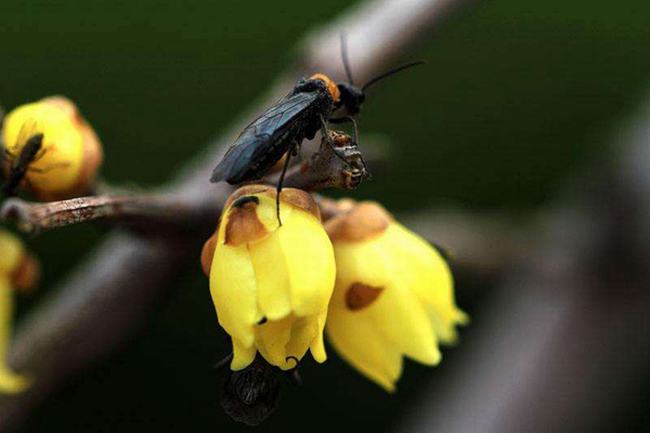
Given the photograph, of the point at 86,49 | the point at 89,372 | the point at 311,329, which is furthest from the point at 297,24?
the point at 311,329

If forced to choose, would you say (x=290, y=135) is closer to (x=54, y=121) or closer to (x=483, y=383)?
(x=54, y=121)

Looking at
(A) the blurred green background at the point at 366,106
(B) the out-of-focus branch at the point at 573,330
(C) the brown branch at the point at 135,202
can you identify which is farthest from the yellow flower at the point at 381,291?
(A) the blurred green background at the point at 366,106

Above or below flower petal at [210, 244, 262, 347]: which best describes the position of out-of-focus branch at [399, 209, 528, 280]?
below

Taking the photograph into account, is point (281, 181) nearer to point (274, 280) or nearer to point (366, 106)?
point (274, 280)

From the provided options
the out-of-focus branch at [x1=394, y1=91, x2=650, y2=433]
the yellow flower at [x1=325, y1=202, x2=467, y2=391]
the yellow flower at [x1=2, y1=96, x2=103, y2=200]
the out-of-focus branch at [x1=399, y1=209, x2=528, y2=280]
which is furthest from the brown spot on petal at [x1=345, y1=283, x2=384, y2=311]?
the out-of-focus branch at [x1=399, y1=209, x2=528, y2=280]

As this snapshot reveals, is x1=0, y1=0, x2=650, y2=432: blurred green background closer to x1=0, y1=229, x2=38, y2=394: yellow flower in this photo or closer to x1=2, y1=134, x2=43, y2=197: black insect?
x1=0, y1=229, x2=38, y2=394: yellow flower

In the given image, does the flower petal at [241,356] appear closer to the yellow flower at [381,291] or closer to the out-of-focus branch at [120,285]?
the yellow flower at [381,291]

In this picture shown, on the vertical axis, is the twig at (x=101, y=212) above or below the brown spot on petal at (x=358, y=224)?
above
